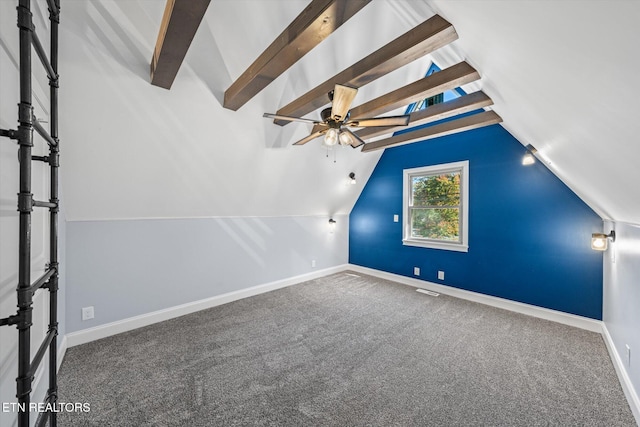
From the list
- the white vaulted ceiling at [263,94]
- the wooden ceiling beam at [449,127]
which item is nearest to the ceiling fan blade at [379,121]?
the white vaulted ceiling at [263,94]

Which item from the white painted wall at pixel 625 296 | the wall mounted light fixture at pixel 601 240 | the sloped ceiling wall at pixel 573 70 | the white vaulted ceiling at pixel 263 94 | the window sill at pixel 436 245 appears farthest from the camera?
the window sill at pixel 436 245

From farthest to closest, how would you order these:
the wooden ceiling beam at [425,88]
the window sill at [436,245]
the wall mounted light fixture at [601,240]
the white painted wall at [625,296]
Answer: the window sill at [436,245] → the wall mounted light fixture at [601,240] → the wooden ceiling beam at [425,88] → the white painted wall at [625,296]

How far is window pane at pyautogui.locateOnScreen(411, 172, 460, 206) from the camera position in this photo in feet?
13.4

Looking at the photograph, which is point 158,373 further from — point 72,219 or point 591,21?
point 591,21

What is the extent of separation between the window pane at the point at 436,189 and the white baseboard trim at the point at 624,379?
2218mm

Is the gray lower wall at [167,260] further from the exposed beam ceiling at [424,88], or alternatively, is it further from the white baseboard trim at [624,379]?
the white baseboard trim at [624,379]

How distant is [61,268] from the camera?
7.66 ft

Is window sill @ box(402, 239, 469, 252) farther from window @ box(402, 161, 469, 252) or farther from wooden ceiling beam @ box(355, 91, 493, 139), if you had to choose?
wooden ceiling beam @ box(355, 91, 493, 139)

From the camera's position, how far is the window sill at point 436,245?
12.8 feet

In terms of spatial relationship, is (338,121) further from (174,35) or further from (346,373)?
(346,373)

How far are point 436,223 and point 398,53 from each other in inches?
124

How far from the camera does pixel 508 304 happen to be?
11.3 feet

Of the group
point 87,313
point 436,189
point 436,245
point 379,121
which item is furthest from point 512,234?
point 87,313

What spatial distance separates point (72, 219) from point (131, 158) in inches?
35.0
